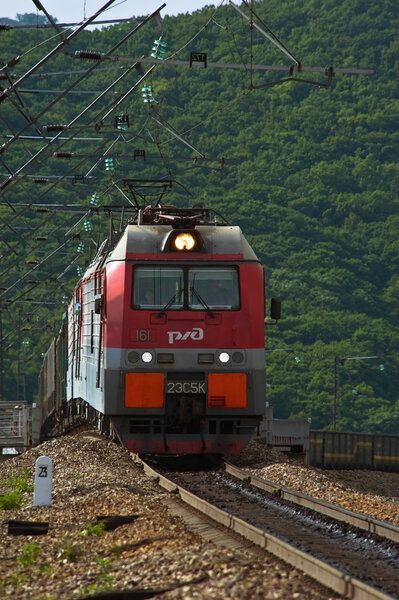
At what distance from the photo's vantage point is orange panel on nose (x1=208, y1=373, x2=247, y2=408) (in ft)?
53.5

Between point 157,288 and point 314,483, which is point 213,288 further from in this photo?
point 314,483

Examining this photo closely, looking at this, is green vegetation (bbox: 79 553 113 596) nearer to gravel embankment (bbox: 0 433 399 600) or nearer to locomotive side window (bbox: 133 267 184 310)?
gravel embankment (bbox: 0 433 399 600)

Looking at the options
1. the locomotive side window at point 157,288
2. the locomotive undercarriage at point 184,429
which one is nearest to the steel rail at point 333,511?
the locomotive undercarriage at point 184,429

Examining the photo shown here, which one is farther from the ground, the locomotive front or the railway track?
the locomotive front

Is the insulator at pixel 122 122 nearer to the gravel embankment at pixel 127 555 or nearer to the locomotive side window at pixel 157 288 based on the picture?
the locomotive side window at pixel 157 288

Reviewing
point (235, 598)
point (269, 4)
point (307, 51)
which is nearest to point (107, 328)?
point (235, 598)

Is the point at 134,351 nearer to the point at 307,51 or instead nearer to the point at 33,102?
the point at 33,102

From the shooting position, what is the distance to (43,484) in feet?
43.7

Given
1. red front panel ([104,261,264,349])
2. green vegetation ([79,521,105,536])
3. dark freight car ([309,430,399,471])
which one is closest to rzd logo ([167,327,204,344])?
red front panel ([104,261,264,349])

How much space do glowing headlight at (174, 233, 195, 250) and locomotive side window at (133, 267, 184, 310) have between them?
15.5 inches

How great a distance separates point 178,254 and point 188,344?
151cm

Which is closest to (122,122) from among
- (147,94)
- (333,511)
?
(147,94)

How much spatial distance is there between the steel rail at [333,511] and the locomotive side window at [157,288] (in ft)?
9.78

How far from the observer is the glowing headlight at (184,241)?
55.3 ft
